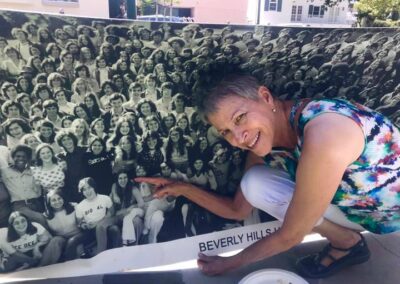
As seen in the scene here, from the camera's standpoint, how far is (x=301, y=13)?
34062 mm

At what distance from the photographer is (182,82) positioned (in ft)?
5.47

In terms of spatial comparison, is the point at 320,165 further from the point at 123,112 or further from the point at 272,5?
the point at 272,5

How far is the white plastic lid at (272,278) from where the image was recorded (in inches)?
65.6

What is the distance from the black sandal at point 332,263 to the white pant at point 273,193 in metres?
0.10

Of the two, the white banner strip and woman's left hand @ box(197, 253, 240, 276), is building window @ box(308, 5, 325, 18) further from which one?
woman's left hand @ box(197, 253, 240, 276)

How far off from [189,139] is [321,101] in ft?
1.97

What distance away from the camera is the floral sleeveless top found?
146 centimetres

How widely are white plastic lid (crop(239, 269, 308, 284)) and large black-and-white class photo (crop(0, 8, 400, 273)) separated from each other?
0.33m

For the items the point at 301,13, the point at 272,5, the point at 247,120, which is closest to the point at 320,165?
the point at 247,120

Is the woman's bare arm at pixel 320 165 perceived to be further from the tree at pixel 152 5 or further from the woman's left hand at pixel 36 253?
the tree at pixel 152 5

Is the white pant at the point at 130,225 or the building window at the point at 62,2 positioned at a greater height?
the building window at the point at 62,2

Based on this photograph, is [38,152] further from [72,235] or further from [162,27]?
[162,27]

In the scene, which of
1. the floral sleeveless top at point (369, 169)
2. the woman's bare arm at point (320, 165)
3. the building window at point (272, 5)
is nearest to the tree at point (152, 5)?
the building window at point (272, 5)

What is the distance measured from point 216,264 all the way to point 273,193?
0.41 m
